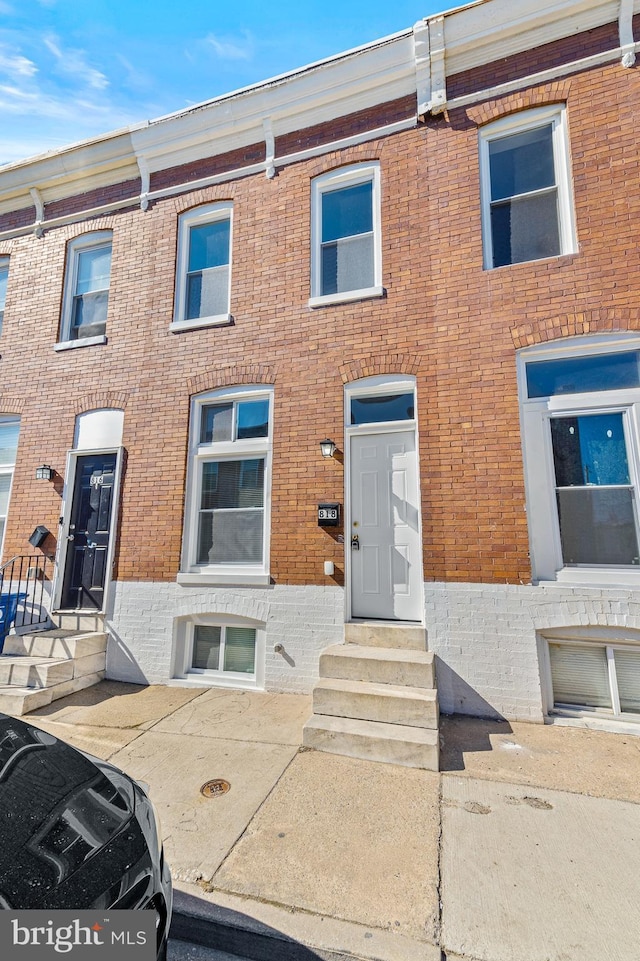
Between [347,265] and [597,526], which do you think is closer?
[597,526]

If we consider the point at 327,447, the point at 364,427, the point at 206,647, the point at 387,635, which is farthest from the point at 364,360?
the point at 206,647

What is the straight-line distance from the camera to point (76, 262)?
7.95 metres

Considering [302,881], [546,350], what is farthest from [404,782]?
[546,350]

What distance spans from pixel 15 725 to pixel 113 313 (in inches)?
257

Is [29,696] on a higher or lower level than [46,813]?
lower

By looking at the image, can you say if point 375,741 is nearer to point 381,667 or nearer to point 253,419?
point 381,667

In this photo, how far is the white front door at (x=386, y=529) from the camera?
5.43 m

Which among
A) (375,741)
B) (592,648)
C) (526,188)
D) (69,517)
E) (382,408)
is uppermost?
(526,188)

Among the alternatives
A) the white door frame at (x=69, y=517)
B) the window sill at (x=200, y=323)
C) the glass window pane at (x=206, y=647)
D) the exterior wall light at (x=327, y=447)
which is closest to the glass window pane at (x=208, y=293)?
the window sill at (x=200, y=323)

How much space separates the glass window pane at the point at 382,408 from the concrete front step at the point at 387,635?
2.50 metres

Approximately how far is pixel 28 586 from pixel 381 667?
549cm

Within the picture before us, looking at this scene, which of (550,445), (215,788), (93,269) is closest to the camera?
(215,788)

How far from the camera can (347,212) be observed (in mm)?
6488

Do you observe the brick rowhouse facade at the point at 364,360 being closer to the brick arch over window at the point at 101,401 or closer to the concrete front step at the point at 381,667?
the brick arch over window at the point at 101,401
